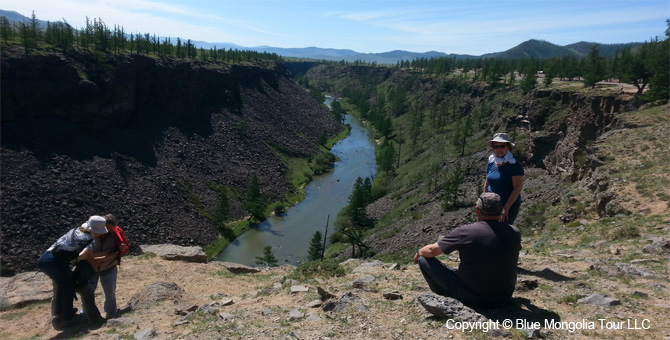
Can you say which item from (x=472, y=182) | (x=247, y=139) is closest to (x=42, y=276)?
(x=472, y=182)

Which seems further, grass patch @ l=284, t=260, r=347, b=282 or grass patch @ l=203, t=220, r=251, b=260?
grass patch @ l=203, t=220, r=251, b=260

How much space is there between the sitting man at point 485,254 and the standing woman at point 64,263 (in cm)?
887

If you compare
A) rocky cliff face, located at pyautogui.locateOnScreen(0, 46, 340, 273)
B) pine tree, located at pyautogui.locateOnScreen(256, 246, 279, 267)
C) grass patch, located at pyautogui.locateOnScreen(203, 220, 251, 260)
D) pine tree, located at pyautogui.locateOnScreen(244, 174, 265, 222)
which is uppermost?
rocky cliff face, located at pyautogui.locateOnScreen(0, 46, 340, 273)

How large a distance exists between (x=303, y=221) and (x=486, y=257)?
5109 cm

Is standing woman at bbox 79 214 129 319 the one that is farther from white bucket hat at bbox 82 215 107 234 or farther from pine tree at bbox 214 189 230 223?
pine tree at bbox 214 189 230 223

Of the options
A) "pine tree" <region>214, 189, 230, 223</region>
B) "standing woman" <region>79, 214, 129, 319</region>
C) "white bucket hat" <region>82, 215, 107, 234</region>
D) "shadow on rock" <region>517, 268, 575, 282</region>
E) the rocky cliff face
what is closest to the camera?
"shadow on rock" <region>517, 268, 575, 282</region>

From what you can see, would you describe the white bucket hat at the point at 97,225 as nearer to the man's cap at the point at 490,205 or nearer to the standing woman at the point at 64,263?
the standing woman at the point at 64,263

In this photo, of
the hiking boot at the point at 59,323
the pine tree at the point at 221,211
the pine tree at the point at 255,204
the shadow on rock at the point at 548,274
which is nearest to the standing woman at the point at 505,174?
the shadow on rock at the point at 548,274

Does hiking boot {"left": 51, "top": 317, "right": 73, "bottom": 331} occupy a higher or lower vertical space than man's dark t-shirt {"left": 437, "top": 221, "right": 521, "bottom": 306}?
lower

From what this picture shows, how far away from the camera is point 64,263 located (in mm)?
10195

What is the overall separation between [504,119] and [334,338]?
72.0 metres

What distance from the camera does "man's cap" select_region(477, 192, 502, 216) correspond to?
680cm

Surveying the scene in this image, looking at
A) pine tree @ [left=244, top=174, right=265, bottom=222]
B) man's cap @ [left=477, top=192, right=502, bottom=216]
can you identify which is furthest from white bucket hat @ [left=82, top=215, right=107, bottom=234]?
pine tree @ [left=244, top=174, right=265, bottom=222]

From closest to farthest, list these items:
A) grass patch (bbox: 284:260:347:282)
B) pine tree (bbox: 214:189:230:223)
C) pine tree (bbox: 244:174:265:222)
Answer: grass patch (bbox: 284:260:347:282), pine tree (bbox: 214:189:230:223), pine tree (bbox: 244:174:265:222)
